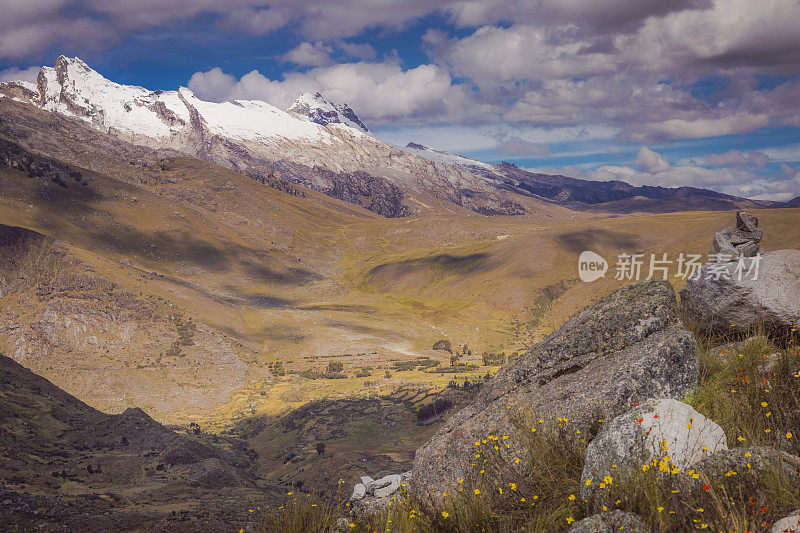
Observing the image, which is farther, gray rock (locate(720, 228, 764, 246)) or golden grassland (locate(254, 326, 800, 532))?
gray rock (locate(720, 228, 764, 246))

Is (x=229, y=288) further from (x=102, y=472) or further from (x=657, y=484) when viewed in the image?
(x=657, y=484)

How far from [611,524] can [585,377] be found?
11.6 ft

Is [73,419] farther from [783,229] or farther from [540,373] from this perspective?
[783,229]

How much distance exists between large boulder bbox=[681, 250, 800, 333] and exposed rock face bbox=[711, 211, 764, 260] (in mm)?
986

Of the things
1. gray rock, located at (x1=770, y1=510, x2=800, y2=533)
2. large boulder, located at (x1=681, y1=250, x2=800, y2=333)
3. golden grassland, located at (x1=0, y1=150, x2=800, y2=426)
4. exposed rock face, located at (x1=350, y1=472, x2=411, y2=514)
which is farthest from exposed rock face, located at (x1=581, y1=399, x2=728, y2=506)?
golden grassland, located at (x1=0, y1=150, x2=800, y2=426)

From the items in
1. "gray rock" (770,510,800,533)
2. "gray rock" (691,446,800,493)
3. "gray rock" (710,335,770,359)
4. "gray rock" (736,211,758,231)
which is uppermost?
"gray rock" (736,211,758,231)

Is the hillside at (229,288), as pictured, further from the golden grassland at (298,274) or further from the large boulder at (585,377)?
the large boulder at (585,377)

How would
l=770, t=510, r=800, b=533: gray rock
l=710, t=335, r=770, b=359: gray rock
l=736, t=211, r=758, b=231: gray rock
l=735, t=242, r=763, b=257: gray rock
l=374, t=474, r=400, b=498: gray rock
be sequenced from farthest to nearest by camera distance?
l=736, t=211, r=758, b=231: gray rock
l=735, t=242, r=763, b=257: gray rock
l=374, t=474, r=400, b=498: gray rock
l=710, t=335, r=770, b=359: gray rock
l=770, t=510, r=800, b=533: gray rock

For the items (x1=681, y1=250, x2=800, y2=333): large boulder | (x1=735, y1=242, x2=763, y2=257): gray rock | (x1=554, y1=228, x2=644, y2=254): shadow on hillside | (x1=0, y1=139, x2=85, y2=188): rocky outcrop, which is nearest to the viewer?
(x1=681, y1=250, x2=800, y2=333): large boulder

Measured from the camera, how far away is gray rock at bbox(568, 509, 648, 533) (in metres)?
4.14

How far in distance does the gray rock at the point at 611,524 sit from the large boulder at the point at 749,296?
6452 mm

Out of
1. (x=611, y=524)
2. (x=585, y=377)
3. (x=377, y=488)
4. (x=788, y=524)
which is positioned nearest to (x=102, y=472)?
(x=377, y=488)

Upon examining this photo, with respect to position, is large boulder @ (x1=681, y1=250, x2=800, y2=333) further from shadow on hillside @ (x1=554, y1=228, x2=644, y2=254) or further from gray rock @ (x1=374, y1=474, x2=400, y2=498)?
shadow on hillside @ (x1=554, y1=228, x2=644, y2=254)

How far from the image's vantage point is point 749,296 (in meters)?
9.55
